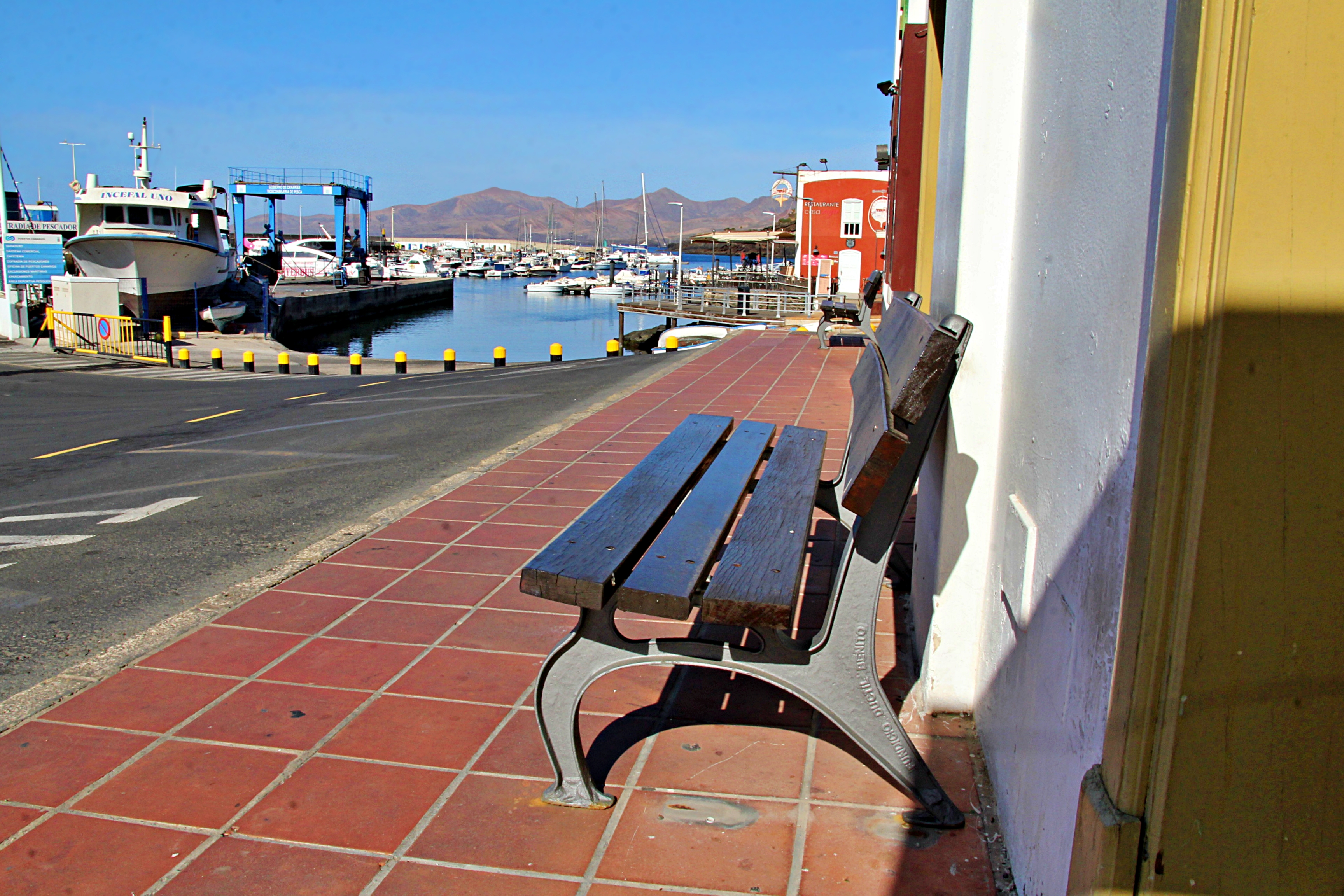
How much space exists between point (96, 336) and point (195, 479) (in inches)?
772

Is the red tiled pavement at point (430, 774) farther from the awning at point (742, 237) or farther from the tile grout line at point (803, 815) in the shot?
the awning at point (742, 237)

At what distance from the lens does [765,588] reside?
6.65 feet

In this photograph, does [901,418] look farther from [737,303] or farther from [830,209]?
[830,209]

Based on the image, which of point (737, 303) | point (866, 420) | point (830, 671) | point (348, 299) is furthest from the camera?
point (348, 299)

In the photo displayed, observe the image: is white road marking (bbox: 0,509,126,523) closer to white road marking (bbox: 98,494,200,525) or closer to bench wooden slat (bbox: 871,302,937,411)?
white road marking (bbox: 98,494,200,525)

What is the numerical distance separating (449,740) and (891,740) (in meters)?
1.15

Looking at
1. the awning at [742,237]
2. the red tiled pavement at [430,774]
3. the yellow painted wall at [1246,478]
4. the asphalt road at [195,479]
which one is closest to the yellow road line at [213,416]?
the asphalt road at [195,479]

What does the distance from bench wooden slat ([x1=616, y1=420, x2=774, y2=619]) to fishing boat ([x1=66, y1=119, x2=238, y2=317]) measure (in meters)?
31.9

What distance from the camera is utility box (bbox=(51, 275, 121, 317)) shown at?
912 inches

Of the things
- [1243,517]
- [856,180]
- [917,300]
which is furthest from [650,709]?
[856,180]

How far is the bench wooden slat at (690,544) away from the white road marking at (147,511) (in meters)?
3.55

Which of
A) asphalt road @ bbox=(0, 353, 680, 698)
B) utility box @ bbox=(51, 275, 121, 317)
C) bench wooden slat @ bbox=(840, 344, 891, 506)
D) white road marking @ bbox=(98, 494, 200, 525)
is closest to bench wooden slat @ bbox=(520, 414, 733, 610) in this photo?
bench wooden slat @ bbox=(840, 344, 891, 506)

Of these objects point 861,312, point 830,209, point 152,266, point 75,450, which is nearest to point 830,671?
point 861,312

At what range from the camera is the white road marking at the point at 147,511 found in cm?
512
